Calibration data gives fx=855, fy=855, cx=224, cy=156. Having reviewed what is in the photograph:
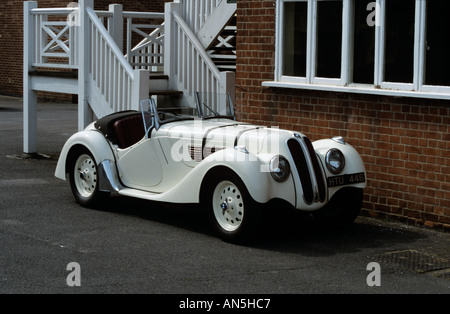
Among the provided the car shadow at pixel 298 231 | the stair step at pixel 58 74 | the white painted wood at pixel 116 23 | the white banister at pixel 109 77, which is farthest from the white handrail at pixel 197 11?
the car shadow at pixel 298 231

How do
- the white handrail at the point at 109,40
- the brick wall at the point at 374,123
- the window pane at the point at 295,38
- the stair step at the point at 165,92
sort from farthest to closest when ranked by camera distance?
1. the stair step at the point at 165,92
2. the white handrail at the point at 109,40
3. the window pane at the point at 295,38
4. the brick wall at the point at 374,123

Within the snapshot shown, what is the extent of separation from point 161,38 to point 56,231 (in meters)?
6.87

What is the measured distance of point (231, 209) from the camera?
788 cm

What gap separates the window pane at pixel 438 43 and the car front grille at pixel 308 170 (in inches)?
65.1

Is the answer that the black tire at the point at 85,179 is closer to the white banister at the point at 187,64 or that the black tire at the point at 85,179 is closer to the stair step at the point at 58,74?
the white banister at the point at 187,64

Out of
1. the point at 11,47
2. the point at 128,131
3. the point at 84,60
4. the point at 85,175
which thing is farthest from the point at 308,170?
the point at 11,47

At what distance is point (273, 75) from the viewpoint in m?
10.2

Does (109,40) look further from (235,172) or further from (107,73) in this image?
(235,172)

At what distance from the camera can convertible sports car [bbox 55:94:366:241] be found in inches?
303

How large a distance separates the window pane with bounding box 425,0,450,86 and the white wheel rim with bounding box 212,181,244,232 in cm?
243

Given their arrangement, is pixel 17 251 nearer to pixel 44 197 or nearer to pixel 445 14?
pixel 44 197

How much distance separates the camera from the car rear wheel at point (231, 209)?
25.0 feet

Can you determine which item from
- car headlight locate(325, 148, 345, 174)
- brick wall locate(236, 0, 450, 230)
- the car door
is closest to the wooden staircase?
brick wall locate(236, 0, 450, 230)

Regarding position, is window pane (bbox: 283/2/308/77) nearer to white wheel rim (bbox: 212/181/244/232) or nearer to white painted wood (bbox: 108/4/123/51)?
white wheel rim (bbox: 212/181/244/232)
